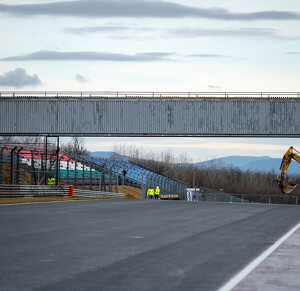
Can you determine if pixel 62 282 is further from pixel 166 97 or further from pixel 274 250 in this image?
pixel 166 97

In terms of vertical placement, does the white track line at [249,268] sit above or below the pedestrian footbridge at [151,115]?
below

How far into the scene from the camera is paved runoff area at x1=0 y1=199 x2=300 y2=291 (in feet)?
27.5

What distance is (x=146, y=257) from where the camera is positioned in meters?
Result: 11.0

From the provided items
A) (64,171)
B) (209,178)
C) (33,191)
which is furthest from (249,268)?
(209,178)

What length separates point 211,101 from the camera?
5456cm

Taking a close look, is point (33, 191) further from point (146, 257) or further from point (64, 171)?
point (146, 257)

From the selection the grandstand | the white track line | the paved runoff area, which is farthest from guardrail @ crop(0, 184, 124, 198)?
the white track line

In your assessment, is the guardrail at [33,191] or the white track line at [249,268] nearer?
the white track line at [249,268]

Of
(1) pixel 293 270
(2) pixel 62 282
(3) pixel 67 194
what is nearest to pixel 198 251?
(1) pixel 293 270

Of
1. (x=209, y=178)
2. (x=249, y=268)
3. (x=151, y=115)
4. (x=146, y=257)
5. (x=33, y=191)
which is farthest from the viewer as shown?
(x=209, y=178)

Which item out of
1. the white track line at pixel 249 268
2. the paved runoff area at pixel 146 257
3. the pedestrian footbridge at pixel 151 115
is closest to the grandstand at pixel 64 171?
the pedestrian footbridge at pixel 151 115

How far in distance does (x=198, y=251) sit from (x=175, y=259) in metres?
1.41

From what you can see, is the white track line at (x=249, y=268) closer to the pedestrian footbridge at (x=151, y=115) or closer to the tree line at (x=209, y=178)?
the pedestrian footbridge at (x=151, y=115)

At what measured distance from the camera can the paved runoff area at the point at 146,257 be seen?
8367 millimetres
